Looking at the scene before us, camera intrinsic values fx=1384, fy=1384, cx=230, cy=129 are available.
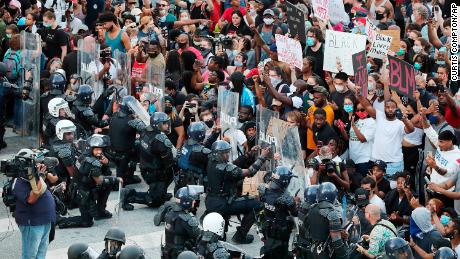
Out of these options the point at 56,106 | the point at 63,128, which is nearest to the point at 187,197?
the point at 63,128

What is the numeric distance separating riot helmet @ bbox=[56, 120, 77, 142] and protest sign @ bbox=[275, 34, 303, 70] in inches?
166

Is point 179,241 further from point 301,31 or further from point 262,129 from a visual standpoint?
point 301,31

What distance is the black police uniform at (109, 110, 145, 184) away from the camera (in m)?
21.8

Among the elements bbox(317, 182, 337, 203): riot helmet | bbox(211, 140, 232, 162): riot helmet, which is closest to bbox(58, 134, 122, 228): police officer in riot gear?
bbox(211, 140, 232, 162): riot helmet

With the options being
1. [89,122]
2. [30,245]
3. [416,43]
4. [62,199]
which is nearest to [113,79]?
[89,122]

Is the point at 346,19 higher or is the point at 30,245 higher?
the point at 346,19

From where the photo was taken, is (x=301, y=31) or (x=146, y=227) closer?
(x=146, y=227)

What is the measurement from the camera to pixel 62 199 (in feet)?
→ 70.1

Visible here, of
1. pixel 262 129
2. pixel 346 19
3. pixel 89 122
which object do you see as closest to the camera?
pixel 262 129

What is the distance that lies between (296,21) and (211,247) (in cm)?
914

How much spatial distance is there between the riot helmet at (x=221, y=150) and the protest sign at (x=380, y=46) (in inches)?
193

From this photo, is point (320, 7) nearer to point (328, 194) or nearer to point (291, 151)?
point (291, 151)

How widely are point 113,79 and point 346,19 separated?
4902mm

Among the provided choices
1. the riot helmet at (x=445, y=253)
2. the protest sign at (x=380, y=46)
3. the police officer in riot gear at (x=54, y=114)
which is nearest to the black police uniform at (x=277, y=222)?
the riot helmet at (x=445, y=253)
